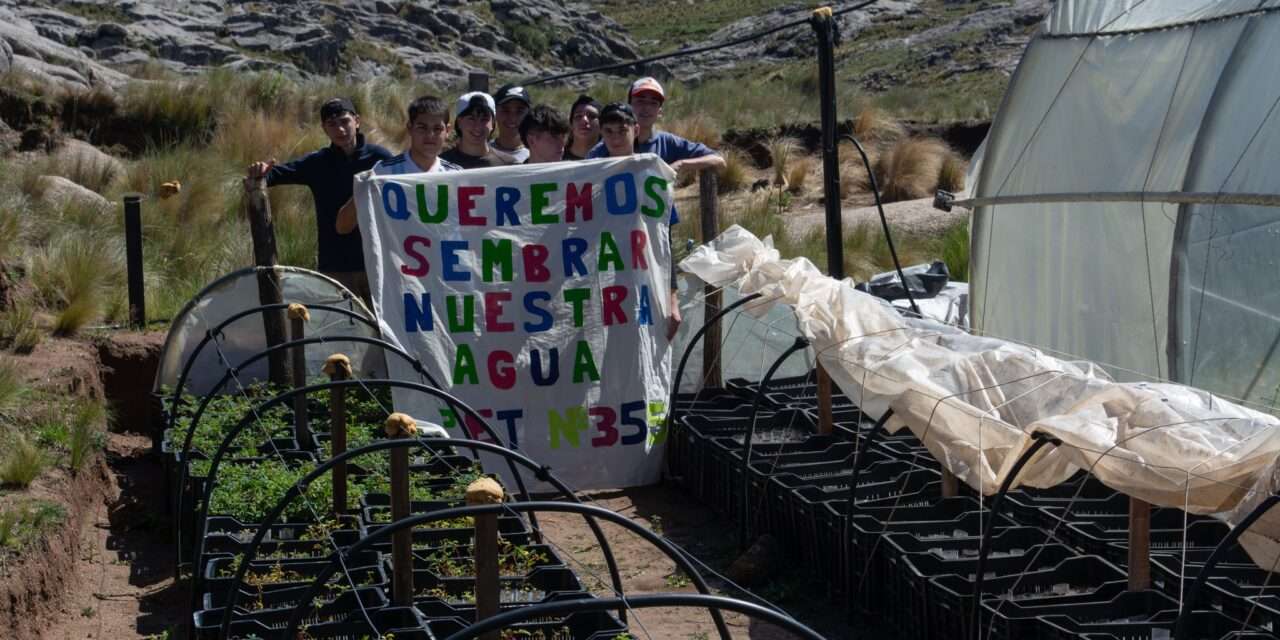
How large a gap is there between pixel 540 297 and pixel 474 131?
0.89m

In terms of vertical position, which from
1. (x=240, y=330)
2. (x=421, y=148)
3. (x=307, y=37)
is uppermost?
(x=307, y=37)

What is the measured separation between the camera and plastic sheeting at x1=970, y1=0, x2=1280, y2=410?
6910mm

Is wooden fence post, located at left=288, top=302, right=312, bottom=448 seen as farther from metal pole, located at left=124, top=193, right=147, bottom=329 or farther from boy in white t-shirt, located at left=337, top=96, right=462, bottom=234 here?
metal pole, located at left=124, top=193, right=147, bottom=329

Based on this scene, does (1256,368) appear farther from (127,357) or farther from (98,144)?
(98,144)

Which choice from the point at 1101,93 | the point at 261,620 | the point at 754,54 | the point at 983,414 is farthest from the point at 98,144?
the point at 754,54

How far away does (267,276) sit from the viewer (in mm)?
7738

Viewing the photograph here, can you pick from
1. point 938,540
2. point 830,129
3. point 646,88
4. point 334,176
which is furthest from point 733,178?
point 938,540

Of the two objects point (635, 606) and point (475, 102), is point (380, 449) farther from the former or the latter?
point (475, 102)

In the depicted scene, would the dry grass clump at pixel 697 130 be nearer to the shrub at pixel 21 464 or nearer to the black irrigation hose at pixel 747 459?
the black irrigation hose at pixel 747 459

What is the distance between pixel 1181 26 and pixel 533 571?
4721 millimetres

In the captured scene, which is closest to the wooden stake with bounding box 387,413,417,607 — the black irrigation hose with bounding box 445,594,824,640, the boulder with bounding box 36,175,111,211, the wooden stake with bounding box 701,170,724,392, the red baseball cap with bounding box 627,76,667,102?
the black irrigation hose with bounding box 445,594,824,640

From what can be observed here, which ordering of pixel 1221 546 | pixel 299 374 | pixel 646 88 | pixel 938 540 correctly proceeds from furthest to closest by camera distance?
1. pixel 646 88
2. pixel 299 374
3. pixel 938 540
4. pixel 1221 546

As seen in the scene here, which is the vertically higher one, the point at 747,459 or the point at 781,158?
the point at 781,158

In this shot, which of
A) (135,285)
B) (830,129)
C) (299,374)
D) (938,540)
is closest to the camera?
(938,540)
